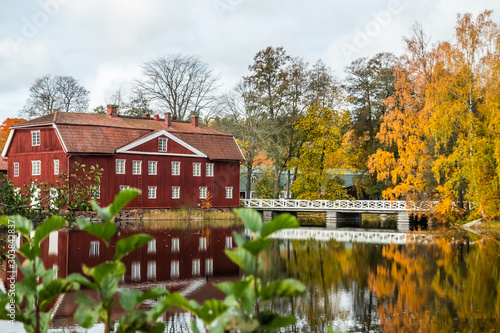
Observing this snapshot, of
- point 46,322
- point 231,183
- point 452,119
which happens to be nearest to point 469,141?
point 452,119

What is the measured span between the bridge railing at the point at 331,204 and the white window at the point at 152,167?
740cm

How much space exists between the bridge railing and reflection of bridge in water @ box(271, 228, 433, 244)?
5320mm

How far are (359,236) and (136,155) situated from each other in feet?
52.3

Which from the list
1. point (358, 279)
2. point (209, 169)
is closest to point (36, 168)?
point (209, 169)

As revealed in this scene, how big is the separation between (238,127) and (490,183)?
21049 mm

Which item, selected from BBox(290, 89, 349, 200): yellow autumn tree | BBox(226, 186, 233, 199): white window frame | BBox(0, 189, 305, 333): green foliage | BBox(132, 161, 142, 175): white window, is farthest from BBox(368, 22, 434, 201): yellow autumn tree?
BBox(0, 189, 305, 333): green foliage

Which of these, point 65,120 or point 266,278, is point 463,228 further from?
point 65,120

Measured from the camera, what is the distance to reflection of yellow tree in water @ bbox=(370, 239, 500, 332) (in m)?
10.4

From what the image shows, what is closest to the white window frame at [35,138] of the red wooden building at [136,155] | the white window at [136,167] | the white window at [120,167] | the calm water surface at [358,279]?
the red wooden building at [136,155]

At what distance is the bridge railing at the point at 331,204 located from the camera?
124 feet

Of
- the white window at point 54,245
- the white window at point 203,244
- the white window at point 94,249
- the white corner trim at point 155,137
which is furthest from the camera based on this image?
the white corner trim at point 155,137

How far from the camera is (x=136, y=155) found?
38.4m

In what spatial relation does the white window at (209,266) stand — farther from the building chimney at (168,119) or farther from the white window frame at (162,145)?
the building chimney at (168,119)

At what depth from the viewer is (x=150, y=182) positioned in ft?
128
